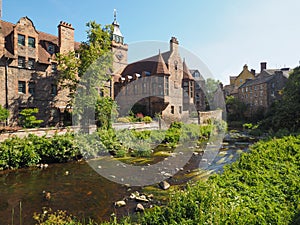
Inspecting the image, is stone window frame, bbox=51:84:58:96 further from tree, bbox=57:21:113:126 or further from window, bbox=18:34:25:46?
window, bbox=18:34:25:46

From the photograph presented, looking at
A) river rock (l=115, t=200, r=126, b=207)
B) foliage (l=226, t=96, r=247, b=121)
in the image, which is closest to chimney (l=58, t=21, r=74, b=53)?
river rock (l=115, t=200, r=126, b=207)

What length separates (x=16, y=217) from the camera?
7.84 metres

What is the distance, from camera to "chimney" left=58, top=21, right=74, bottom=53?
83.2 feet

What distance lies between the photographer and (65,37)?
25.8 meters

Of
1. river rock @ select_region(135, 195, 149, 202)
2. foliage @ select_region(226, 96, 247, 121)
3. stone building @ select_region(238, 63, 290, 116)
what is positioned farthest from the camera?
foliage @ select_region(226, 96, 247, 121)

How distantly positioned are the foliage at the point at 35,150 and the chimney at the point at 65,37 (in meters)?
13.6

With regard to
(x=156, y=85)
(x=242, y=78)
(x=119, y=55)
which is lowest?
(x=156, y=85)

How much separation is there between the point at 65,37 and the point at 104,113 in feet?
38.4

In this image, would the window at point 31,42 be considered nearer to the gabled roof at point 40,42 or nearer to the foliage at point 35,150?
the gabled roof at point 40,42

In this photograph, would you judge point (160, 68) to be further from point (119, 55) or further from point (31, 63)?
point (31, 63)

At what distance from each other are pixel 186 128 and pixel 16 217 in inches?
867

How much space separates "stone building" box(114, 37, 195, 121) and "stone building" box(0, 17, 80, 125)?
10138mm

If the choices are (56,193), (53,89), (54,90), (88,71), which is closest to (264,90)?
(88,71)

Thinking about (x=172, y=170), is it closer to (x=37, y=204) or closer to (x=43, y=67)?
(x=37, y=204)
